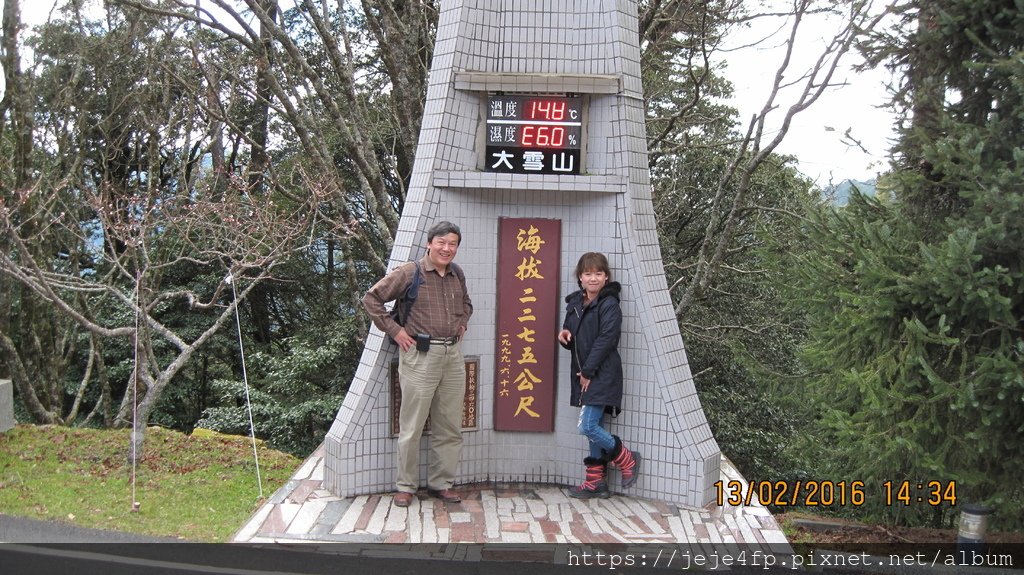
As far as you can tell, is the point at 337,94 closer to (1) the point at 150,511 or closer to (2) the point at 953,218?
(1) the point at 150,511

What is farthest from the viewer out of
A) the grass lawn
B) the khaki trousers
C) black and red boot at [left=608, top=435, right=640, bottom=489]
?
black and red boot at [left=608, top=435, right=640, bottom=489]

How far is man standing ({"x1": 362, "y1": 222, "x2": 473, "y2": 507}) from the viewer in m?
4.99

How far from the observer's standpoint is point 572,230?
18.3 feet

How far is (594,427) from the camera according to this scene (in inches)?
206

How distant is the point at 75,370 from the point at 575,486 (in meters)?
11.9

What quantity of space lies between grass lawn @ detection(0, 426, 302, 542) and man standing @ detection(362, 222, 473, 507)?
106cm

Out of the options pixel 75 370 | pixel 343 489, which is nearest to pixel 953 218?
pixel 343 489

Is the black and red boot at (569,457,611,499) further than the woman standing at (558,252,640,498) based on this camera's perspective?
Yes

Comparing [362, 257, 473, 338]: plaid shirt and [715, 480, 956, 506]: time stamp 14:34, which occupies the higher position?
[362, 257, 473, 338]: plaid shirt

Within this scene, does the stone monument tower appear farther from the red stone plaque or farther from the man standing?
the man standing

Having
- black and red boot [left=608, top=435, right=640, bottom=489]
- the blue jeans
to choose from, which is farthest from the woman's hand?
black and red boot [left=608, top=435, right=640, bottom=489]

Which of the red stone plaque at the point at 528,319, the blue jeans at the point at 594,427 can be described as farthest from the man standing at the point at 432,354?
the blue jeans at the point at 594,427

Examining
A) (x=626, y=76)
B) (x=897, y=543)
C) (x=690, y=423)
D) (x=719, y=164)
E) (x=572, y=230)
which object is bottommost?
(x=897, y=543)

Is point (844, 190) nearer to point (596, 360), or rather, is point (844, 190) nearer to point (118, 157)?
point (596, 360)
